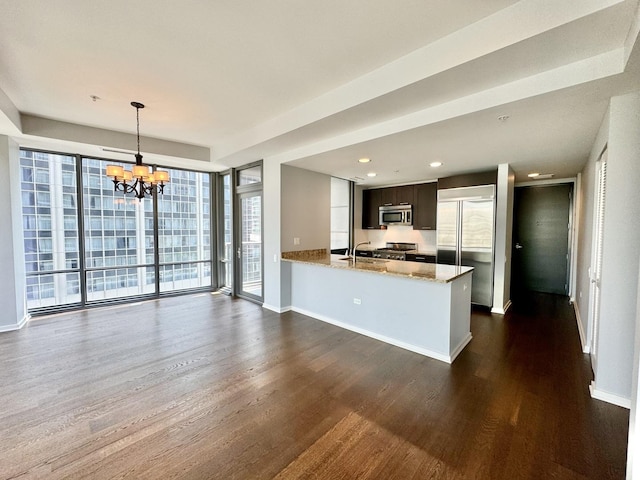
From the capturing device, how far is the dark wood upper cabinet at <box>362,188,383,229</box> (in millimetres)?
6923

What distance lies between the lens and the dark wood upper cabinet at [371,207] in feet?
22.7

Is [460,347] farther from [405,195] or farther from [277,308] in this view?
[405,195]

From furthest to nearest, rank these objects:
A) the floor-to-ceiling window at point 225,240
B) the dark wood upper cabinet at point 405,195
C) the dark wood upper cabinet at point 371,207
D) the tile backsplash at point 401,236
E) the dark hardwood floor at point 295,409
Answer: the dark wood upper cabinet at point 371,207 → the tile backsplash at point 401,236 → the dark wood upper cabinet at point 405,195 → the floor-to-ceiling window at point 225,240 → the dark hardwood floor at point 295,409

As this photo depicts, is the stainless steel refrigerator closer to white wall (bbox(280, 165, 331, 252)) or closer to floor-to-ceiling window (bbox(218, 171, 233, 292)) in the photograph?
white wall (bbox(280, 165, 331, 252))

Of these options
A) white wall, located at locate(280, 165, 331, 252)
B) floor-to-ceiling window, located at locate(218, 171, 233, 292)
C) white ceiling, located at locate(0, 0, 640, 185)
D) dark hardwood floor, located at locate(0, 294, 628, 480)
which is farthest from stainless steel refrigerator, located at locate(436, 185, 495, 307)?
floor-to-ceiling window, located at locate(218, 171, 233, 292)

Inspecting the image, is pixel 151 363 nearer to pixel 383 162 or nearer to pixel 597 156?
pixel 383 162

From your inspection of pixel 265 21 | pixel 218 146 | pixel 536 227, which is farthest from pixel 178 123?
pixel 536 227

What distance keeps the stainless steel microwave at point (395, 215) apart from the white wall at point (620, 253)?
4016 millimetres

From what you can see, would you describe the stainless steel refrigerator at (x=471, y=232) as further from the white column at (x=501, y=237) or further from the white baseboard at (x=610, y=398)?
the white baseboard at (x=610, y=398)

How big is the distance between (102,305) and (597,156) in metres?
7.50

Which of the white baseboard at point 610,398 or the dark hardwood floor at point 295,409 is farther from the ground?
the white baseboard at point 610,398

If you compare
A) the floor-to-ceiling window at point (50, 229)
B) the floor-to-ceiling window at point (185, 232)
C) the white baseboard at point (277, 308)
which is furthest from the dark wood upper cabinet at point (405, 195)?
the floor-to-ceiling window at point (50, 229)

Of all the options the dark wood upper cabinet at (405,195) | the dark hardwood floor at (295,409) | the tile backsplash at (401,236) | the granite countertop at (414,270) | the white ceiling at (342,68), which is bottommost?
the dark hardwood floor at (295,409)

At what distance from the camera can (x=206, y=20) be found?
1.95m
